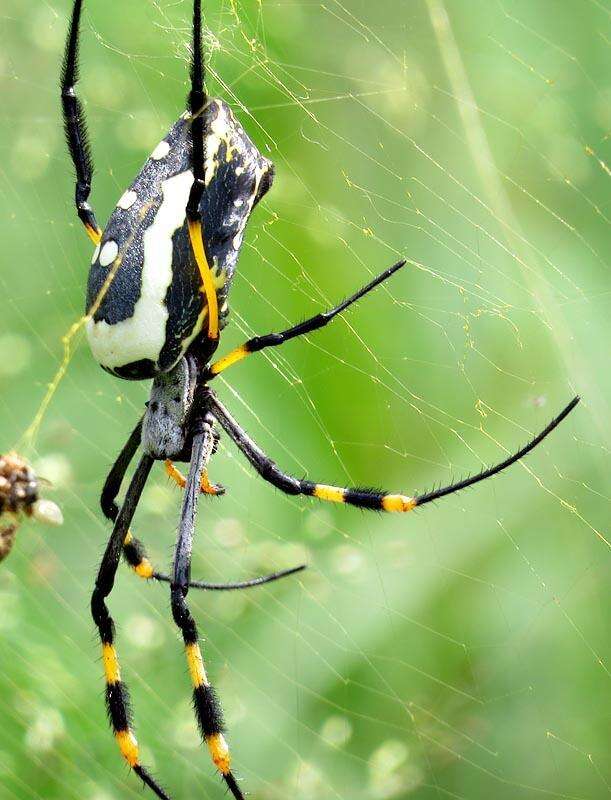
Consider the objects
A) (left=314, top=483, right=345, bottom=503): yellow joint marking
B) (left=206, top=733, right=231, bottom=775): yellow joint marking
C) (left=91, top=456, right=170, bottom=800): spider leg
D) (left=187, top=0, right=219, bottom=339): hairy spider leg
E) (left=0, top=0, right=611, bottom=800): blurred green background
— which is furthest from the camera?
(left=0, top=0, right=611, bottom=800): blurred green background

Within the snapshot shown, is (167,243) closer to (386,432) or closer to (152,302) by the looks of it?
(152,302)

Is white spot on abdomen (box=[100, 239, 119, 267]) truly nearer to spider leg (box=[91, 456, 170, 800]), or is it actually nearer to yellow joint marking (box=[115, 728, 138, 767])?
spider leg (box=[91, 456, 170, 800])

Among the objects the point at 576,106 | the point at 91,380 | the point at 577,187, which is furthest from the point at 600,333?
the point at 91,380

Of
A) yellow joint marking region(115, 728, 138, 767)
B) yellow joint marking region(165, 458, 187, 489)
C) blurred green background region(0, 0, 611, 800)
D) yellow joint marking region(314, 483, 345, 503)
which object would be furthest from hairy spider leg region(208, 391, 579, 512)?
yellow joint marking region(115, 728, 138, 767)

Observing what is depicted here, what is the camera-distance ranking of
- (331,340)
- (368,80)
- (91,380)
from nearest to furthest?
(368,80) → (331,340) → (91,380)

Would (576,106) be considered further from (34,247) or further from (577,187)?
(34,247)

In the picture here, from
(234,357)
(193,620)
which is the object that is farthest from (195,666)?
(234,357)
